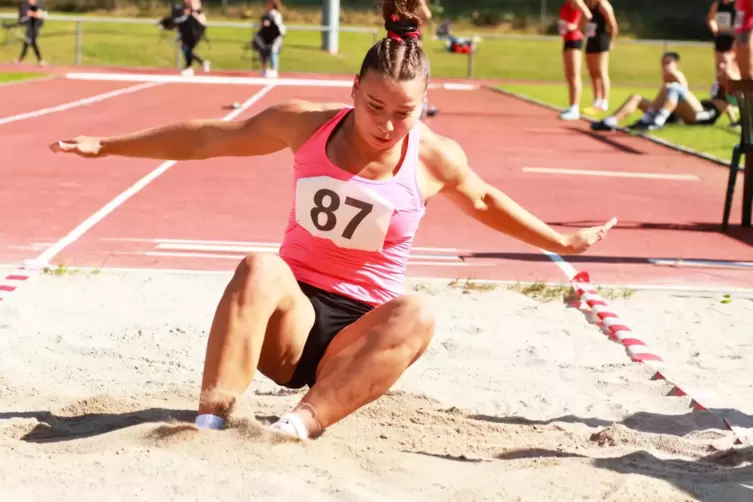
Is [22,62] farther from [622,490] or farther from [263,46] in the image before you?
[622,490]

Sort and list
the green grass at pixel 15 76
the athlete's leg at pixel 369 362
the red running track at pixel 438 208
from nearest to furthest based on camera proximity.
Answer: the athlete's leg at pixel 369 362
the red running track at pixel 438 208
the green grass at pixel 15 76

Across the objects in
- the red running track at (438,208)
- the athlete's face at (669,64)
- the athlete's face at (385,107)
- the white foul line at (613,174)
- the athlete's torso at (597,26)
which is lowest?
the white foul line at (613,174)

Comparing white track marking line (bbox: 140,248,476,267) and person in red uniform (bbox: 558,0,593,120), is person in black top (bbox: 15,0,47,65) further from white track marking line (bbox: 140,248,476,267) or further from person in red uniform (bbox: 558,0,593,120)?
A: white track marking line (bbox: 140,248,476,267)

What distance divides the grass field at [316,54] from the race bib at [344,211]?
26665mm

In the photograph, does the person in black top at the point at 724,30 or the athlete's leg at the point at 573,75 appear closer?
the person in black top at the point at 724,30

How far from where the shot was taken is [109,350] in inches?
222

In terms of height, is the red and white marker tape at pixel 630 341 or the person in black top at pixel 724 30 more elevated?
the person in black top at pixel 724 30

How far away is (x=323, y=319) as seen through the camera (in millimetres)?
4367

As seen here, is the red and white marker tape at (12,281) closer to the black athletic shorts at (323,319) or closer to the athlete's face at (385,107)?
the black athletic shorts at (323,319)

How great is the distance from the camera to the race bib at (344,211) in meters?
4.19

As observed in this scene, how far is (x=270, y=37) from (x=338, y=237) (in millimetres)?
24944

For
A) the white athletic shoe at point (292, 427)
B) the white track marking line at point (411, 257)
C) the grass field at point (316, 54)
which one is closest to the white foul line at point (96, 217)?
the white track marking line at point (411, 257)

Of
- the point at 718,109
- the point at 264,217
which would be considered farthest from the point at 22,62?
the point at 264,217

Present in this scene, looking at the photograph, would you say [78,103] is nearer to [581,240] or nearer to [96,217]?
[96,217]
